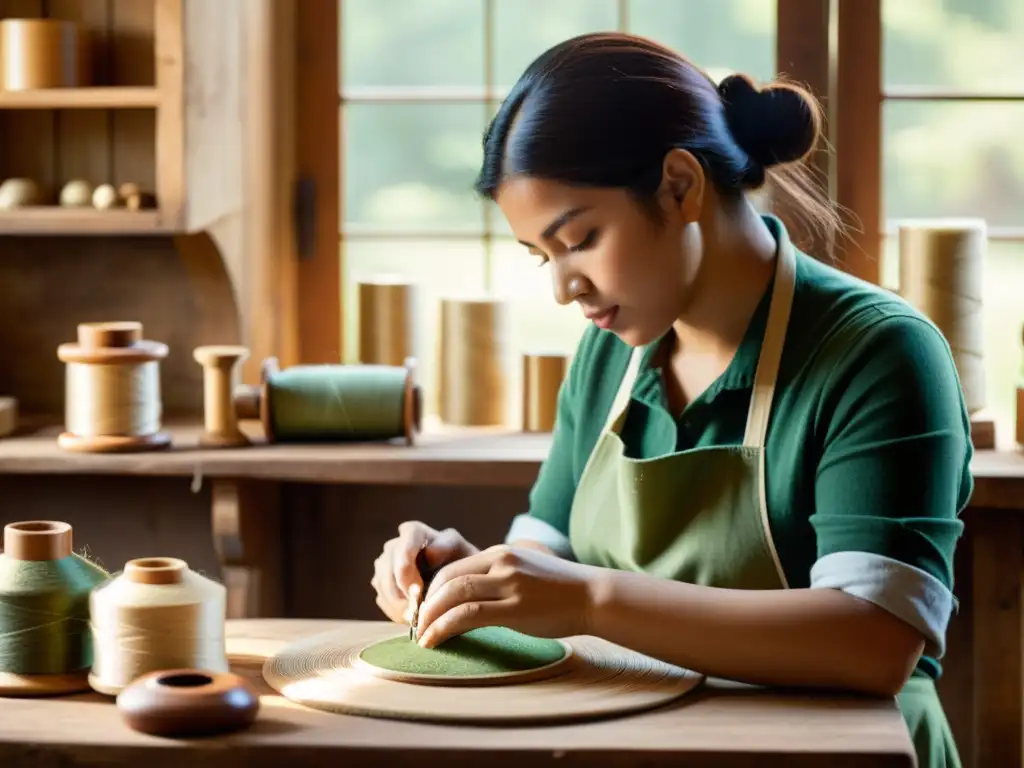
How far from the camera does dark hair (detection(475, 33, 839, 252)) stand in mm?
1728

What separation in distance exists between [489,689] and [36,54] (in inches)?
63.1

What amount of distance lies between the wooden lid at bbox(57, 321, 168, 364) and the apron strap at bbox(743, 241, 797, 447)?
1.16m

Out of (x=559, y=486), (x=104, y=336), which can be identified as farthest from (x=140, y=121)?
(x=559, y=486)

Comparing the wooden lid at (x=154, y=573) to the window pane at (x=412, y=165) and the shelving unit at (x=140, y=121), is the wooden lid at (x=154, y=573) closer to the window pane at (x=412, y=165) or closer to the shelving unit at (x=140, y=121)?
the shelving unit at (x=140, y=121)

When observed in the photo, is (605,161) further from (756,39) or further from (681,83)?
(756,39)

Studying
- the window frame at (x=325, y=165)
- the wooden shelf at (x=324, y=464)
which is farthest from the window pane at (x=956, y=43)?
the wooden shelf at (x=324, y=464)

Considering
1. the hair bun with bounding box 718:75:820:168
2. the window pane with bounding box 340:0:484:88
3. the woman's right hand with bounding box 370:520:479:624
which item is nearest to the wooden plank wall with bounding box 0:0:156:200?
the window pane with bounding box 340:0:484:88

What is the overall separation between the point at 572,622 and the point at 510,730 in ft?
0.64

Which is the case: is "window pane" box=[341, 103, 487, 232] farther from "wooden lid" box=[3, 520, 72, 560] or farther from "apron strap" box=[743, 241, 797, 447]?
"wooden lid" box=[3, 520, 72, 560]

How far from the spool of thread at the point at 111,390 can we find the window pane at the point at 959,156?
4.75 ft

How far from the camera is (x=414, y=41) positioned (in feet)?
9.60

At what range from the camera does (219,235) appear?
2773 millimetres

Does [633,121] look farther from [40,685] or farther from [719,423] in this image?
[40,685]

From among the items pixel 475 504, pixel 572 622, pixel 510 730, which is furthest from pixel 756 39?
pixel 510 730
